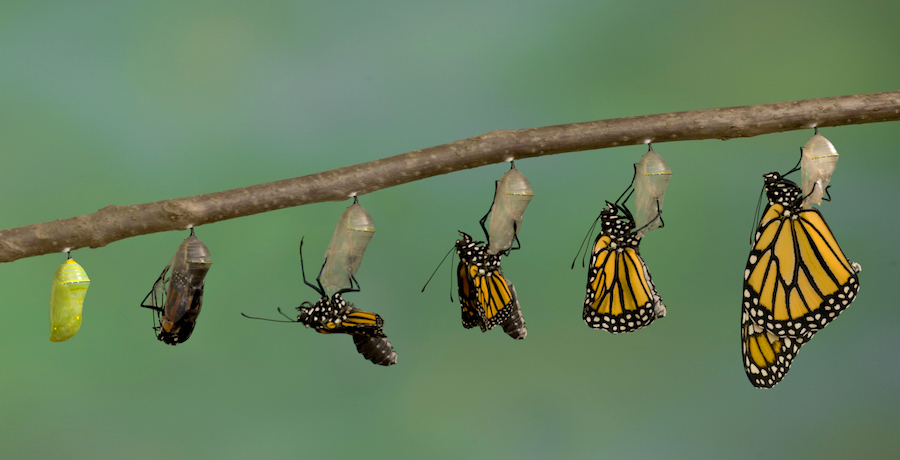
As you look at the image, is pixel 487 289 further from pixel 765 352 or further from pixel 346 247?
pixel 765 352

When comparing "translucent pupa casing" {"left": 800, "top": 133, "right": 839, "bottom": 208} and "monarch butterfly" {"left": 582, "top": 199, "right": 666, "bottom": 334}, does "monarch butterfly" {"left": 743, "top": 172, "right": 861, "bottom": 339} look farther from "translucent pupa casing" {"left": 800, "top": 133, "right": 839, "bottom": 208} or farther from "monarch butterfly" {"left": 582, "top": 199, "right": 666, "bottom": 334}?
"monarch butterfly" {"left": 582, "top": 199, "right": 666, "bottom": 334}

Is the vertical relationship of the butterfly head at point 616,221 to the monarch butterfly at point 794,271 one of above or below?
above

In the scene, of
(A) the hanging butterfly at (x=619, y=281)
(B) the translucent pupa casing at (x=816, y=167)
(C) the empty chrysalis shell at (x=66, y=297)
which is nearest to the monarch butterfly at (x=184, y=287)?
(C) the empty chrysalis shell at (x=66, y=297)

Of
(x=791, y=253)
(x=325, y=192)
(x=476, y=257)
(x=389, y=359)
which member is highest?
(x=325, y=192)

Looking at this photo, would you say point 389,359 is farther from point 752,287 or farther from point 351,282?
point 752,287

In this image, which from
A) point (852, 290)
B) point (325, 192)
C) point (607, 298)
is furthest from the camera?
point (607, 298)

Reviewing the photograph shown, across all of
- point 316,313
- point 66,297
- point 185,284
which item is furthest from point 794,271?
Answer: point 66,297

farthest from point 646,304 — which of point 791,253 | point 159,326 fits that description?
point 159,326

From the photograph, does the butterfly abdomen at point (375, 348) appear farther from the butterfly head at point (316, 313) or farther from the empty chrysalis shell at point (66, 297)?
the empty chrysalis shell at point (66, 297)
